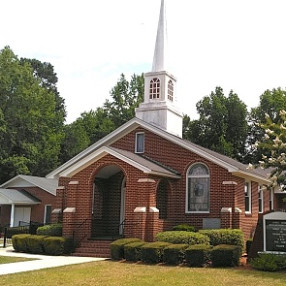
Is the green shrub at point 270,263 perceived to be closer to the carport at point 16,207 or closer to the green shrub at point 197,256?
the green shrub at point 197,256

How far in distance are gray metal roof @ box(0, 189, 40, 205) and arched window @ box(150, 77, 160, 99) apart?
1555 centimetres

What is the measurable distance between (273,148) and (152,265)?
608 centimetres

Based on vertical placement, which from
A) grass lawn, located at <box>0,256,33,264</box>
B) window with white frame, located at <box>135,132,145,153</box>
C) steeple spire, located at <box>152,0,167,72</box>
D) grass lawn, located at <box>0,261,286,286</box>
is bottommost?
grass lawn, located at <box>0,261,286,286</box>

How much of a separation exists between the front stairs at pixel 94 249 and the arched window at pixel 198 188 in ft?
16.1

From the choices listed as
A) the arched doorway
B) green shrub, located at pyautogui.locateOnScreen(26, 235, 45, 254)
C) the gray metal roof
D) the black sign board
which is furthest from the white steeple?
the gray metal roof

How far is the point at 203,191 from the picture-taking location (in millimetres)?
23500

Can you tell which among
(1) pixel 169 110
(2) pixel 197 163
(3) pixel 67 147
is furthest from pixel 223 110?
(2) pixel 197 163

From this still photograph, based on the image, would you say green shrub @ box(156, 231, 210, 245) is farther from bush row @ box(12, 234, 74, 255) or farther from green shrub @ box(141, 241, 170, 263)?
bush row @ box(12, 234, 74, 255)

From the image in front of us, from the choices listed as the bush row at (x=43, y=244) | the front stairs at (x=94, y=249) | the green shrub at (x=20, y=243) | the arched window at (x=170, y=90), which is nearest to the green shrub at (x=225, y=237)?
the front stairs at (x=94, y=249)

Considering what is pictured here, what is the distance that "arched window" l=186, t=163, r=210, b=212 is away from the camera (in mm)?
23422

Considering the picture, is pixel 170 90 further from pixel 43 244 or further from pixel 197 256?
pixel 197 256

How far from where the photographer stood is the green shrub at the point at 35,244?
20.8 m

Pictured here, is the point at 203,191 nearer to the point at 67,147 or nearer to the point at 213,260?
the point at 213,260

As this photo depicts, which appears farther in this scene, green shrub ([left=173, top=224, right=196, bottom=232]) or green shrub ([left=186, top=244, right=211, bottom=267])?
green shrub ([left=173, top=224, right=196, bottom=232])
